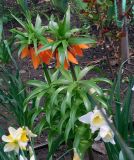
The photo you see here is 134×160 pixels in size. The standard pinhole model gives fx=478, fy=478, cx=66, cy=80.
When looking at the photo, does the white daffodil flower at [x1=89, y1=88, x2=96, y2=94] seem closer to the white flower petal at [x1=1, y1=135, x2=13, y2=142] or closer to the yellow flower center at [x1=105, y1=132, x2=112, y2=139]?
the yellow flower center at [x1=105, y1=132, x2=112, y2=139]

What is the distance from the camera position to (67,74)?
2479 millimetres

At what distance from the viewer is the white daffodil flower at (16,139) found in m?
1.96

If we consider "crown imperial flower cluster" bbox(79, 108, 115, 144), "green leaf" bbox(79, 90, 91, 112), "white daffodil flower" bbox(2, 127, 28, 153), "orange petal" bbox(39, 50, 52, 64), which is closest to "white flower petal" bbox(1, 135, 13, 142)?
"white daffodil flower" bbox(2, 127, 28, 153)

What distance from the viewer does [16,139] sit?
198 cm

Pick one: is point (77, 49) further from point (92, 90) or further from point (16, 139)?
point (16, 139)

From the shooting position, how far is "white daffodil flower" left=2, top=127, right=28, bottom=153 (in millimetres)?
1963

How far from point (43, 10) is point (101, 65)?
1708mm

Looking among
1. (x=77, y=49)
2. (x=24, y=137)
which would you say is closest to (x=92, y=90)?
(x=77, y=49)

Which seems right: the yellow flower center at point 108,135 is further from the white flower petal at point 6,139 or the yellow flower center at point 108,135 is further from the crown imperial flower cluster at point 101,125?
the white flower petal at point 6,139

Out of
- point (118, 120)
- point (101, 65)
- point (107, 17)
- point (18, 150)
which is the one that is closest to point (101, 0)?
point (107, 17)

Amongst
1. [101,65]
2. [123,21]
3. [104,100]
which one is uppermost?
[123,21]

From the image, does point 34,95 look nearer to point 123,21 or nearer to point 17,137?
point 17,137

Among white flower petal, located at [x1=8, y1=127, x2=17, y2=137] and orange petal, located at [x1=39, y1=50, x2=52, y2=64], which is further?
orange petal, located at [x1=39, y1=50, x2=52, y2=64]

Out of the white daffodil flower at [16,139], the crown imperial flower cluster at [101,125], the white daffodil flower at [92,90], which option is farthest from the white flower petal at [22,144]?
the white daffodil flower at [92,90]
